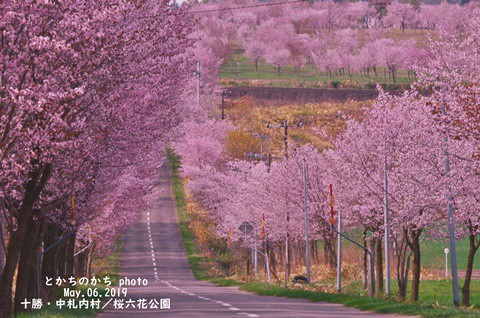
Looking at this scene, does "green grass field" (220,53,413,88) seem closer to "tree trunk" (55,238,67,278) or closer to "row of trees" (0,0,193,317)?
"tree trunk" (55,238,67,278)

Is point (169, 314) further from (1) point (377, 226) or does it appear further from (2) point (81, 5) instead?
(1) point (377, 226)

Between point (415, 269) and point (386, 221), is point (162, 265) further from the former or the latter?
point (386, 221)

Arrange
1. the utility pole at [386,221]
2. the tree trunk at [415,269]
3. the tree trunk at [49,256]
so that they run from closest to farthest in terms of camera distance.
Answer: the tree trunk at [49,256]
the utility pole at [386,221]
the tree trunk at [415,269]

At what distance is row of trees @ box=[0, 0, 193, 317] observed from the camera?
18.6 metres

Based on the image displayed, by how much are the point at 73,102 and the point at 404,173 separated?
67.3 feet

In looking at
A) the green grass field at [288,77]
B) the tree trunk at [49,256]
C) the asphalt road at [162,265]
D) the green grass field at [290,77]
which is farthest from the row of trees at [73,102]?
the green grass field at [288,77]

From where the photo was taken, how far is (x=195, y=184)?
3561 inches

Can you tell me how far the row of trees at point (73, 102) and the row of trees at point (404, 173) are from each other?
787cm

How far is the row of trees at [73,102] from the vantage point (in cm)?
1856

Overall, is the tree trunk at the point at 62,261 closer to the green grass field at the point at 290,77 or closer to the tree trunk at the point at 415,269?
the tree trunk at the point at 415,269

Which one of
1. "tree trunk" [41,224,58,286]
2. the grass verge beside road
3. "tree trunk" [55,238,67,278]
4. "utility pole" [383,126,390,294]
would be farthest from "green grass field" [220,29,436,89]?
"tree trunk" [41,224,58,286]

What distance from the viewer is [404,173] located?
38375 millimetres

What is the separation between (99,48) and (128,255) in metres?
65.8

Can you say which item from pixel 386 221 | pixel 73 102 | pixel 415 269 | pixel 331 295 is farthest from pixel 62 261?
pixel 73 102
